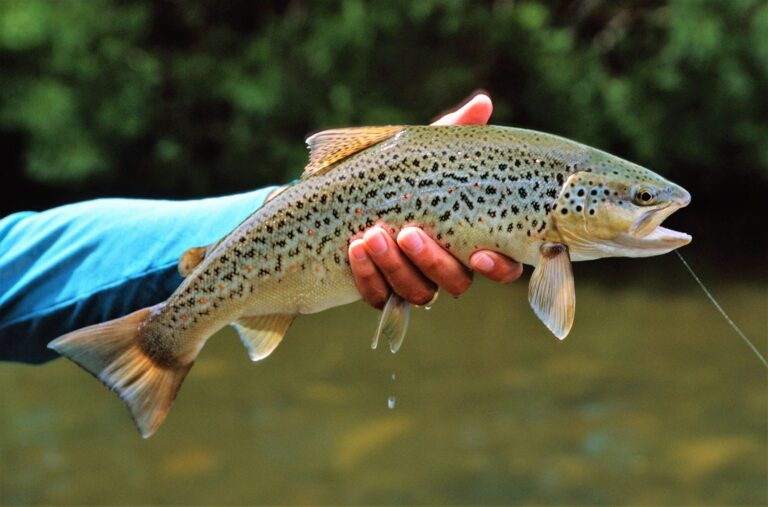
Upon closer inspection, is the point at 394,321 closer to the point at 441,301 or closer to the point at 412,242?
the point at 412,242

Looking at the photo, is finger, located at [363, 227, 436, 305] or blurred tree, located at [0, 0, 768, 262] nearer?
finger, located at [363, 227, 436, 305]

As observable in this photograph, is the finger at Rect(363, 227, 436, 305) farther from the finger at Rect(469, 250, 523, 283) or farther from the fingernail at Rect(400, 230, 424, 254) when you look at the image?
the finger at Rect(469, 250, 523, 283)

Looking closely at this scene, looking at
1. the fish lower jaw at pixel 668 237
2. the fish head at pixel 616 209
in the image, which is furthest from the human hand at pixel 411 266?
the fish lower jaw at pixel 668 237

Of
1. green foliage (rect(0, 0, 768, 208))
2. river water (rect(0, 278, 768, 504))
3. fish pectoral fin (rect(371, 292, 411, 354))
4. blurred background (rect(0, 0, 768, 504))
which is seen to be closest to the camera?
fish pectoral fin (rect(371, 292, 411, 354))

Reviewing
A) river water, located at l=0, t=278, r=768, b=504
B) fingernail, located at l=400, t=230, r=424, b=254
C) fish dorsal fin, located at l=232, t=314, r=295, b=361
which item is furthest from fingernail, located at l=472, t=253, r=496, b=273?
river water, located at l=0, t=278, r=768, b=504

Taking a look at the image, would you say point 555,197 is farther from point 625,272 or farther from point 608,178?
point 625,272

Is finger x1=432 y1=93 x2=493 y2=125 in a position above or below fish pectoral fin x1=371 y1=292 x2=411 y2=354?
above

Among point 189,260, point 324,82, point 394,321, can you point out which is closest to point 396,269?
point 394,321

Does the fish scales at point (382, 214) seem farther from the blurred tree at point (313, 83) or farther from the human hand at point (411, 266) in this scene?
the blurred tree at point (313, 83)
